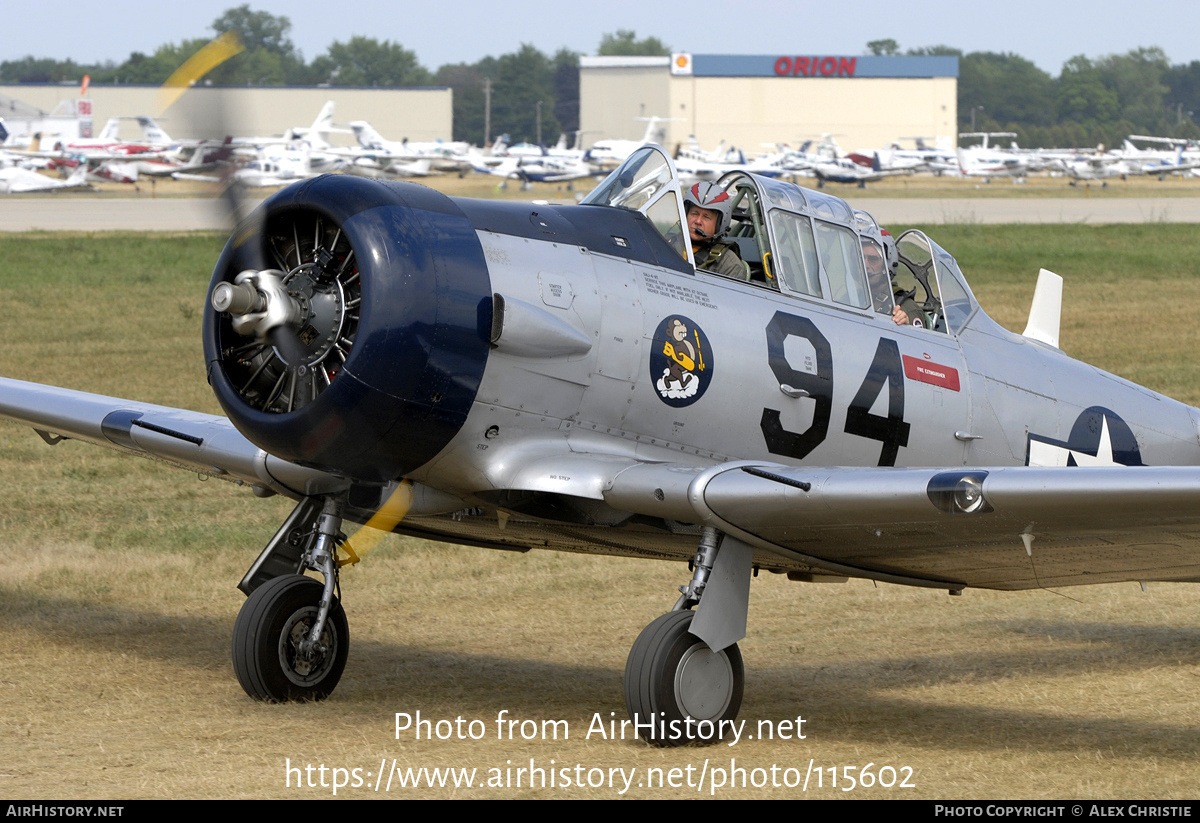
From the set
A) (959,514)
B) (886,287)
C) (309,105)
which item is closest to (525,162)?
(309,105)

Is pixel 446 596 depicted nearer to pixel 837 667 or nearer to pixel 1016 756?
pixel 837 667

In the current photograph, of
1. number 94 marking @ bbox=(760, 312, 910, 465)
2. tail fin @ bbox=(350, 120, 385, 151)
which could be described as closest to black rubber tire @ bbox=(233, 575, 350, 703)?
number 94 marking @ bbox=(760, 312, 910, 465)

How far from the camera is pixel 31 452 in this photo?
14227 millimetres

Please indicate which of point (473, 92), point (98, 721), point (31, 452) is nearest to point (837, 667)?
point (98, 721)

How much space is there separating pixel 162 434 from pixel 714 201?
3311 millimetres

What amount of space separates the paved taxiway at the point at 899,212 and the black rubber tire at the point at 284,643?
3015cm

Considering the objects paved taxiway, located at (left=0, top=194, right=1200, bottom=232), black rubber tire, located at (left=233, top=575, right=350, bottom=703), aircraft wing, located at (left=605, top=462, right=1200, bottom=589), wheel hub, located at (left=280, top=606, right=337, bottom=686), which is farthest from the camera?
paved taxiway, located at (left=0, top=194, right=1200, bottom=232)

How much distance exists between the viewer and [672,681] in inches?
243

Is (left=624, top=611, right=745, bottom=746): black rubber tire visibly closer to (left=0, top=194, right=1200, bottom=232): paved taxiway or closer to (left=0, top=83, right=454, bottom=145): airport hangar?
(left=0, top=194, right=1200, bottom=232): paved taxiway

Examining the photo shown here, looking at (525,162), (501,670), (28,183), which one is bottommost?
(501,670)

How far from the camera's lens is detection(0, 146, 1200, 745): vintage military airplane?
587cm

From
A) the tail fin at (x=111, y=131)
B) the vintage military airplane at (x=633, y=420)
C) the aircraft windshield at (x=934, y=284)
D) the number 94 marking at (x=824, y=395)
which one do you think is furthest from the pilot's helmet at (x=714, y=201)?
the tail fin at (x=111, y=131)

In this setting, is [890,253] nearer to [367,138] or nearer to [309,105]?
[367,138]
